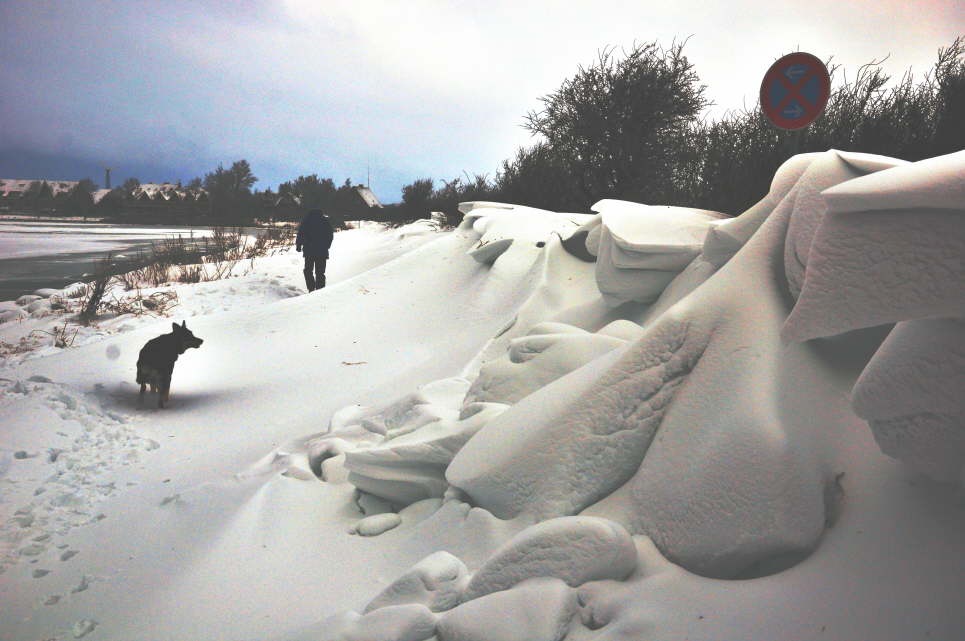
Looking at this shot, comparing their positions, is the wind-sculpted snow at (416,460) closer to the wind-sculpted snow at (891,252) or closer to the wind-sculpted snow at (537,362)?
the wind-sculpted snow at (537,362)

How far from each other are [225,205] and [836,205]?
31.4m

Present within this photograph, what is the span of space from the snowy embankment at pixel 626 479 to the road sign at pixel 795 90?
211 centimetres

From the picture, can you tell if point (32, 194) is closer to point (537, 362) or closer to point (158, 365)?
point (158, 365)

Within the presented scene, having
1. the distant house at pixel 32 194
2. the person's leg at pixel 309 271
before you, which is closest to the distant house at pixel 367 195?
the distant house at pixel 32 194

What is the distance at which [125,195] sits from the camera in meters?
28.4

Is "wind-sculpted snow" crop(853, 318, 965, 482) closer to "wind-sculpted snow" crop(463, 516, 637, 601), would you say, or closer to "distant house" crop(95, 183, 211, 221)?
"wind-sculpted snow" crop(463, 516, 637, 601)

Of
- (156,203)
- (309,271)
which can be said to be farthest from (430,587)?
(156,203)

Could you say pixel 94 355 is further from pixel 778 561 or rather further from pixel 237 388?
pixel 778 561

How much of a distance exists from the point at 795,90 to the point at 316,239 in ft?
20.9

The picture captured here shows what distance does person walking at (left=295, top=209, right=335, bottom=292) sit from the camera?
8500 millimetres

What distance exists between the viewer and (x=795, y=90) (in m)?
5.09

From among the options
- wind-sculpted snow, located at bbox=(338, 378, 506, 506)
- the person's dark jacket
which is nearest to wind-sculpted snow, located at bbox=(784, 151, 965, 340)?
wind-sculpted snow, located at bbox=(338, 378, 506, 506)

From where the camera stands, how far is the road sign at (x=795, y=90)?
5.00 meters

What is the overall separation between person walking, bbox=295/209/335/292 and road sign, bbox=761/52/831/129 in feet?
19.7
